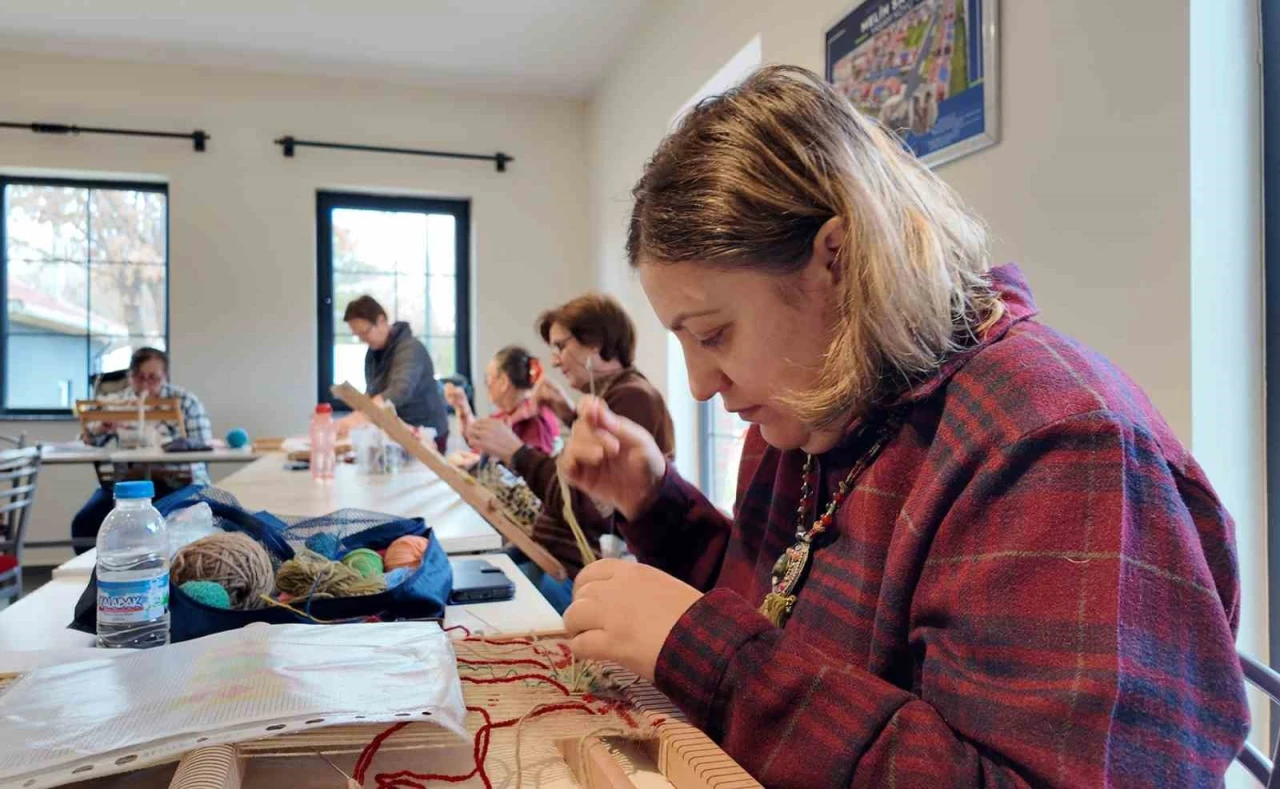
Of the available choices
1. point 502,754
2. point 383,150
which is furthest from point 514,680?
point 383,150

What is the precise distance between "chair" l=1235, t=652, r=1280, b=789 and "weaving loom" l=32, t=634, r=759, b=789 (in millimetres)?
410

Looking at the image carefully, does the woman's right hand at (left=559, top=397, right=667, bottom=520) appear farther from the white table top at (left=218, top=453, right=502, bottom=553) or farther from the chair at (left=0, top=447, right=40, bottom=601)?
the chair at (left=0, top=447, right=40, bottom=601)

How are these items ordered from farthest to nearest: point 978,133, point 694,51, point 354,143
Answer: point 354,143, point 694,51, point 978,133

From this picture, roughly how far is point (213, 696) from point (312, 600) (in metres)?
0.32

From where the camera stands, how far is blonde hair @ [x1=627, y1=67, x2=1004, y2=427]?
60cm

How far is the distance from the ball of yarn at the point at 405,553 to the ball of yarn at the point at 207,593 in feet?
0.88

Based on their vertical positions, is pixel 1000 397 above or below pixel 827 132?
below

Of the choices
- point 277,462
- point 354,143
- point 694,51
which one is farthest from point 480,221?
point 277,462

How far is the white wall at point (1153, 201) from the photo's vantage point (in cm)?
121

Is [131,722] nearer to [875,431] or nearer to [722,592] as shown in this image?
[722,592]

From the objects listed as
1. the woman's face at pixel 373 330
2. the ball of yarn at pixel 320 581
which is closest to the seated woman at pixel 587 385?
the ball of yarn at pixel 320 581

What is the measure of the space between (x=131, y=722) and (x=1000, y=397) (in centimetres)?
63

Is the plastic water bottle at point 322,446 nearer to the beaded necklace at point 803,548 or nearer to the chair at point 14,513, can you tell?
the chair at point 14,513

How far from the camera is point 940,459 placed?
561 mm
